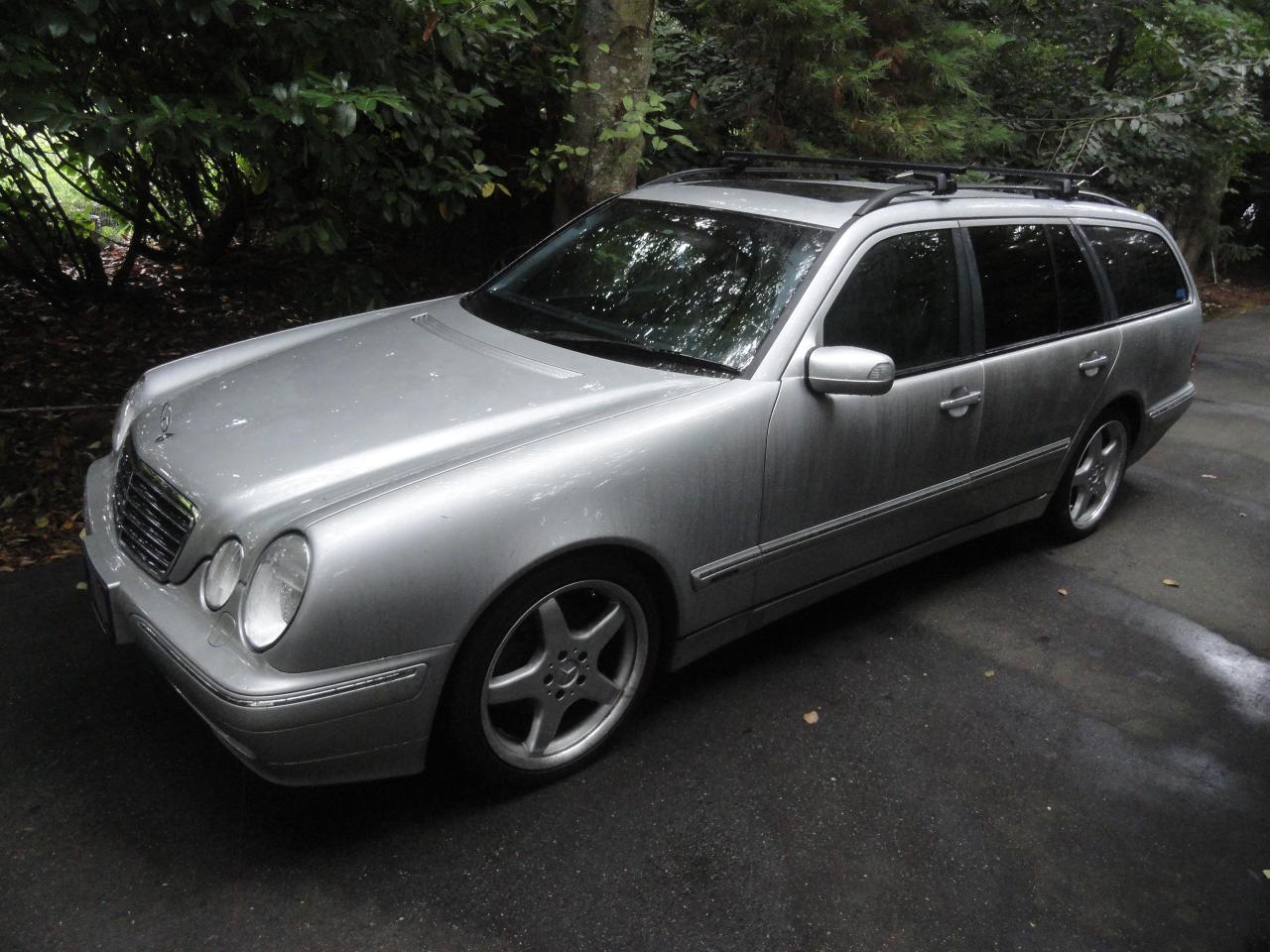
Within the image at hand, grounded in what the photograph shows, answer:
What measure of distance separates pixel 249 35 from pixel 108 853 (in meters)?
3.30

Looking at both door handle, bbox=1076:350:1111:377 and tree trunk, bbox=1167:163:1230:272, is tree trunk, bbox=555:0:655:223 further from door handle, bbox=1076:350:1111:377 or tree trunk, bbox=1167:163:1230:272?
tree trunk, bbox=1167:163:1230:272

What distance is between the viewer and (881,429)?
3570 mm

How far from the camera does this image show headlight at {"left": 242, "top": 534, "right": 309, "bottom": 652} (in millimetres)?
2426

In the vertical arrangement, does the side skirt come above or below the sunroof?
below

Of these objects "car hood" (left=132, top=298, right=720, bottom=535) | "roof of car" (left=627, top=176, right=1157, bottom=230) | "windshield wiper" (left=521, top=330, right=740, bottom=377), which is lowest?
"car hood" (left=132, top=298, right=720, bottom=535)

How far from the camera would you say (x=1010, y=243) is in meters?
4.15

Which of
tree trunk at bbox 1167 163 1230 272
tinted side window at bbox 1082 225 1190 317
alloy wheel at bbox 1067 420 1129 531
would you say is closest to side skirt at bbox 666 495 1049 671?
alloy wheel at bbox 1067 420 1129 531

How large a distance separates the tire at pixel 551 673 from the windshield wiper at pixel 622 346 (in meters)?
0.72

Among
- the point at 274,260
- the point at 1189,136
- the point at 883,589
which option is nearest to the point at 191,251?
the point at 274,260

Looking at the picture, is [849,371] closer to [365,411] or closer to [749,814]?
[749,814]

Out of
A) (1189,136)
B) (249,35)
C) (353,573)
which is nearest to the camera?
(353,573)

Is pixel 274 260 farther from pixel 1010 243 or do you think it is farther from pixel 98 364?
pixel 1010 243

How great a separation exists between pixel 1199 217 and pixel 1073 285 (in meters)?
8.98

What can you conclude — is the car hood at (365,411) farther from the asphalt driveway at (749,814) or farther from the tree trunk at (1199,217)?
the tree trunk at (1199,217)
